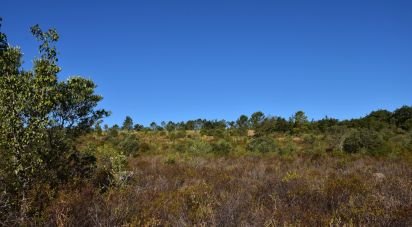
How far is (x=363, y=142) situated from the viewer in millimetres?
28062

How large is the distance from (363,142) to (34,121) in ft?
78.5

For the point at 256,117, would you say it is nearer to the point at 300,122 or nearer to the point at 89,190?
the point at 300,122

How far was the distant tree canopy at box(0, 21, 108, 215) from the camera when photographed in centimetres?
834

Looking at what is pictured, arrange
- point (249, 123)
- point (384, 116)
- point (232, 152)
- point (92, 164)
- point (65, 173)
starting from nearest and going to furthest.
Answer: point (65, 173)
point (92, 164)
point (232, 152)
point (384, 116)
point (249, 123)

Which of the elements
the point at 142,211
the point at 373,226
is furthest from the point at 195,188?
the point at 373,226

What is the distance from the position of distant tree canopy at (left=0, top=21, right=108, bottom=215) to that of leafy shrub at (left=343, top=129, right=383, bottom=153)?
21672mm

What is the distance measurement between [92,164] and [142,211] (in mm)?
3845

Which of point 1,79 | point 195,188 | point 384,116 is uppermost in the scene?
point 384,116

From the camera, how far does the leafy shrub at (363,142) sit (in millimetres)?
27297

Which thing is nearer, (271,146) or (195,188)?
(195,188)

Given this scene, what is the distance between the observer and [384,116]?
2032 inches

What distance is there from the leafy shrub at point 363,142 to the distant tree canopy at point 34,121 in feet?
71.1

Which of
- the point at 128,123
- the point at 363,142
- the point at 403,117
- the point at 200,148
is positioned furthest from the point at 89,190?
the point at 128,123

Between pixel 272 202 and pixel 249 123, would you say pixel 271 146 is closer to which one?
→ pixel 272 202
